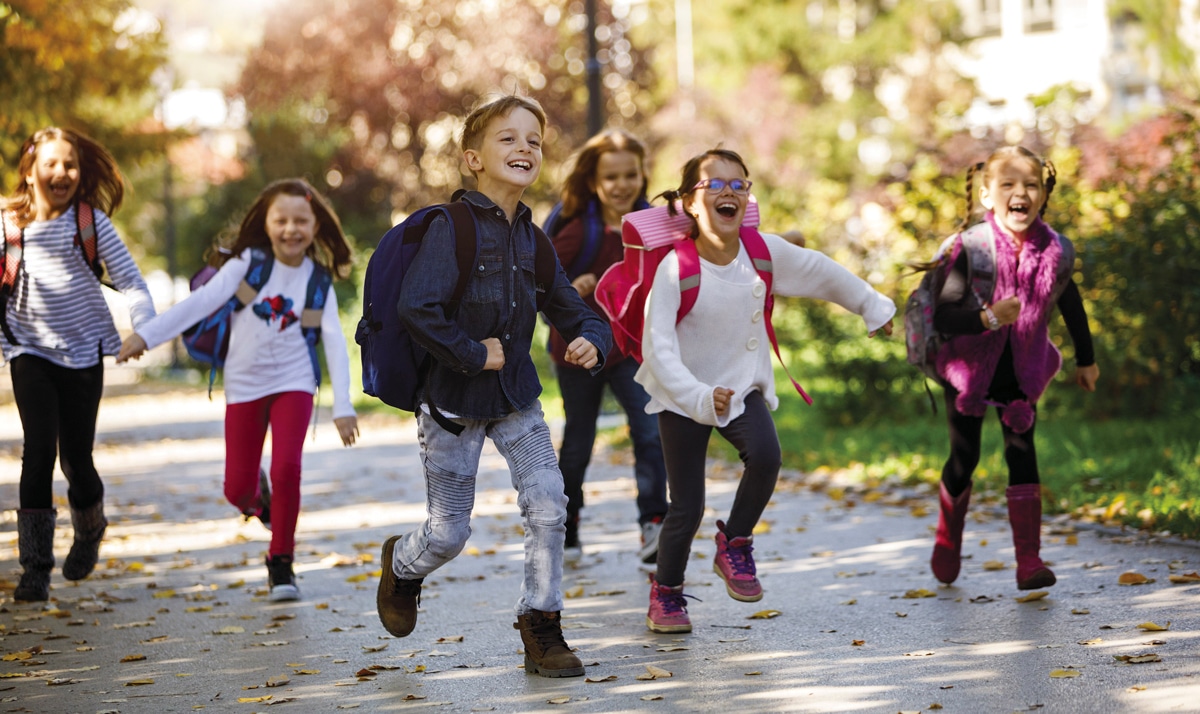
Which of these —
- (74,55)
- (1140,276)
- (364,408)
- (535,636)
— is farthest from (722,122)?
(535,636)

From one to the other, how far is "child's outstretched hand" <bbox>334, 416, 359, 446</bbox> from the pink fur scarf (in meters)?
2.51

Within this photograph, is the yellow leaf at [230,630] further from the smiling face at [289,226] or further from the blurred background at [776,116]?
the blurred background at [776,116]

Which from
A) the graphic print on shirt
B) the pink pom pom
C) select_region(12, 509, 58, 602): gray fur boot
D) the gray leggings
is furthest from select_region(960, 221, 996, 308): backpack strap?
select_region(12, 509, 58, 602): gray fur boot

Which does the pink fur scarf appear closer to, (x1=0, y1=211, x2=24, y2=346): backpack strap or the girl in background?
the girl in background

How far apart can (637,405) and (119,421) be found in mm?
14414

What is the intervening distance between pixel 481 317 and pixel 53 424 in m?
2.69

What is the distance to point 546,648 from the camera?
16.0ft

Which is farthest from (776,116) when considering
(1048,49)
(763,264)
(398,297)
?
(398,297)

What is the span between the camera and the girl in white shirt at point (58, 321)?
6.55m

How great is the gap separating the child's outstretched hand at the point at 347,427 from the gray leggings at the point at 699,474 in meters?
1.40

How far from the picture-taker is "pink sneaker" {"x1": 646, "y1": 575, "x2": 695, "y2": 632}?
5.49 meters

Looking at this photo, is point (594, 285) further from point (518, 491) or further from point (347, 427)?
point (518, 491)

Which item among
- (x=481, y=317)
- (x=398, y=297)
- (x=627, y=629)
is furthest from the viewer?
(x=627, y=629)

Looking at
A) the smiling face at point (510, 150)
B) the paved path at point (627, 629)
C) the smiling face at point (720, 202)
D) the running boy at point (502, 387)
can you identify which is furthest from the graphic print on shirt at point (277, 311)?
the smiling face at point (720, 202)
